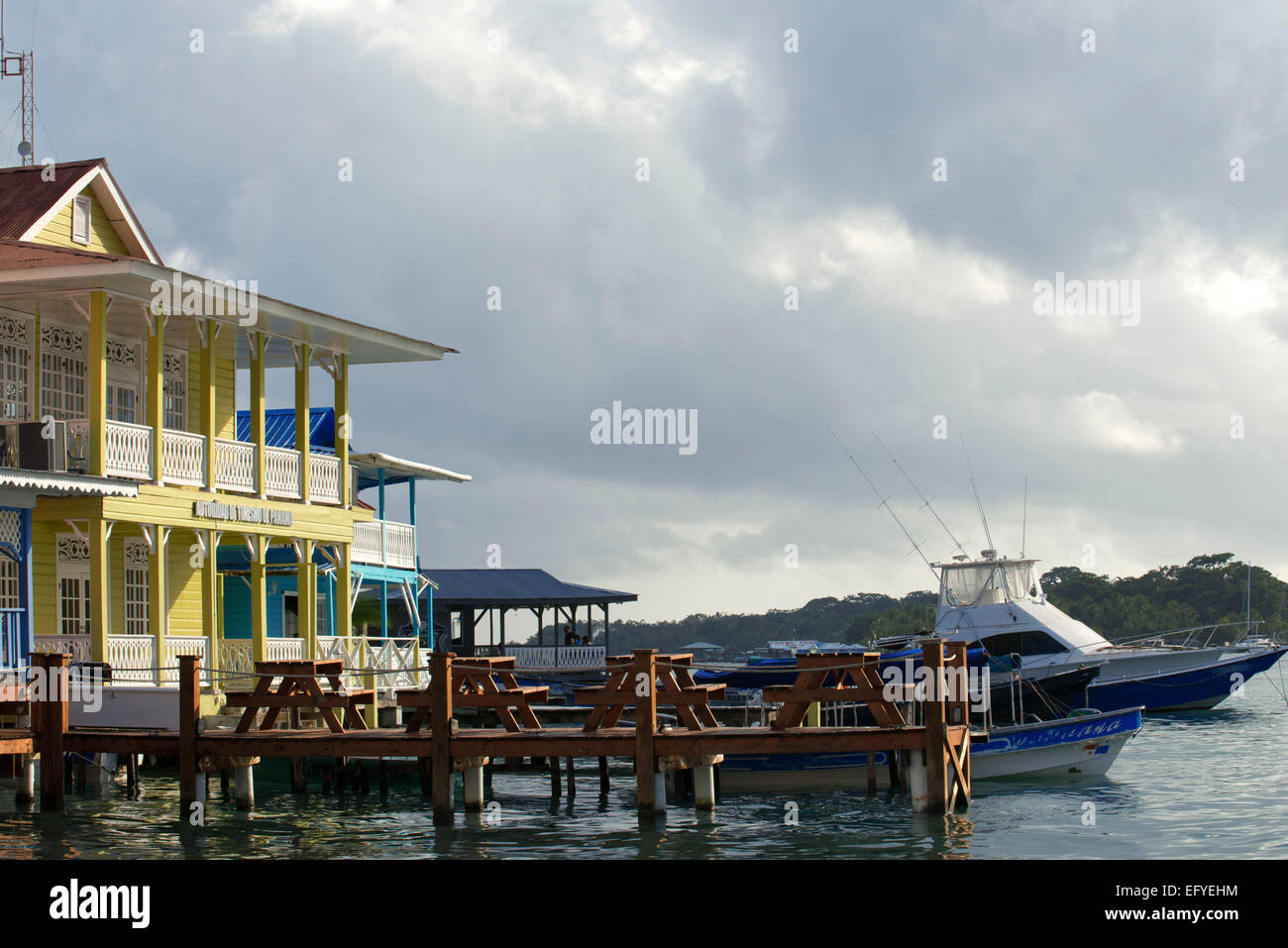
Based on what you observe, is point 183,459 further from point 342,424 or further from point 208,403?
point 342,424

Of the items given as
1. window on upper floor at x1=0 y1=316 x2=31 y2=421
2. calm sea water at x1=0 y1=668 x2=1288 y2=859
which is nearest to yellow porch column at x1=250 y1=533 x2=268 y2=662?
calm sea water at x1=0 y1=668 x2=1288 y2=859

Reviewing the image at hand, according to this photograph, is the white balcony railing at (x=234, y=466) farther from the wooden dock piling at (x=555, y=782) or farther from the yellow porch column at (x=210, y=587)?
the wooden dock piling at (x=555, y=782)

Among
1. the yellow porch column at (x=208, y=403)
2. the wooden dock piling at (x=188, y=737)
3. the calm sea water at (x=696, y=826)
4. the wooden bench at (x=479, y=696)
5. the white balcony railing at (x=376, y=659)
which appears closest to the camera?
the calm sea water at (x=696, y=826)

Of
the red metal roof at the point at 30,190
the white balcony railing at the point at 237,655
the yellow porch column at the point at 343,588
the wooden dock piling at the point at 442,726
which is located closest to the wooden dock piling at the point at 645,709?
the wooden dock piling at the point at 442,726

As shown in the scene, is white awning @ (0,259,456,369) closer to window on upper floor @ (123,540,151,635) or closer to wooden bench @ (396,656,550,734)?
window on upper floor @ (123,540,151,635)

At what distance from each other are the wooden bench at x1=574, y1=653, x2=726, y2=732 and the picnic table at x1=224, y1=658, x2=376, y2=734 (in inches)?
133

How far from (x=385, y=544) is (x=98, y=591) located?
1177 cm

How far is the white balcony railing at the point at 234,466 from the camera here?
29.7 metres

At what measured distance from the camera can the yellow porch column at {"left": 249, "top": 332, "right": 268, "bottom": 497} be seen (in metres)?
30.5

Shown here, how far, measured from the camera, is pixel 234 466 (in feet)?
98.5

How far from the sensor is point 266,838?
21.5 m

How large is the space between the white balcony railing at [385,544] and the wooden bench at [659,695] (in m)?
14.2

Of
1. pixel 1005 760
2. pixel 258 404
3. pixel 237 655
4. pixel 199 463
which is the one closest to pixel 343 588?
pixel 237 655
